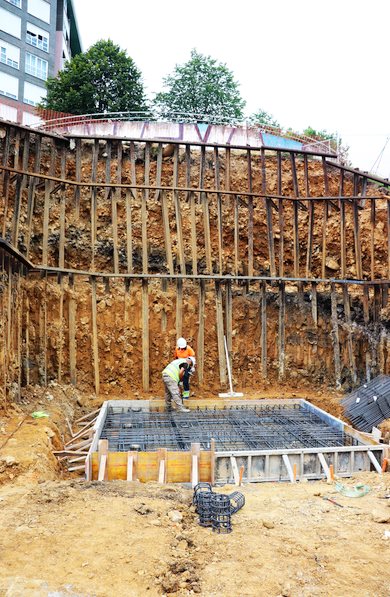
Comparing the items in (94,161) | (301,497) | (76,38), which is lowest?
(301,497)

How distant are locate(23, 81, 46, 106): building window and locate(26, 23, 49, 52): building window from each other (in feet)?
8.60

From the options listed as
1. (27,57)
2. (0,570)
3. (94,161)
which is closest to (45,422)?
(0,570)

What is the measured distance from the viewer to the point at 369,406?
9836 mm

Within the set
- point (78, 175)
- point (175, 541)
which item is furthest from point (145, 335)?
point (175, 541)

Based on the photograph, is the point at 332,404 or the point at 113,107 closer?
the point at 332,404

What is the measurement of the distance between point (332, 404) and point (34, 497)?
24.7 ft

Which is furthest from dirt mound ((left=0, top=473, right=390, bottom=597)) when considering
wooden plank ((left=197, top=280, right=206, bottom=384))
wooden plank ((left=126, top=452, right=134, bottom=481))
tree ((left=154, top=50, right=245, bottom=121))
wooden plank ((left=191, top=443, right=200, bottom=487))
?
tree ((left=154, top=50, right=245, bottom=121))

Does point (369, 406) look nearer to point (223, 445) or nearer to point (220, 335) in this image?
point (223, 445)

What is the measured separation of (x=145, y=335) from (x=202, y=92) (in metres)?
22.8

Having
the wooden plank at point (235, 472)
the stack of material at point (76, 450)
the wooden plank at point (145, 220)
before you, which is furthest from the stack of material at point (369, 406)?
the wooden plank at point (145, 220)

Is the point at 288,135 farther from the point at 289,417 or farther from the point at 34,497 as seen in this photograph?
the point at 34,497

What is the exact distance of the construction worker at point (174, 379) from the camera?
971 cm

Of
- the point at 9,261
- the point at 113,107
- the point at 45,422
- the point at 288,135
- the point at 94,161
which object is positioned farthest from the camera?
the point at 113,107

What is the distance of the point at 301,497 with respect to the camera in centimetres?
617
